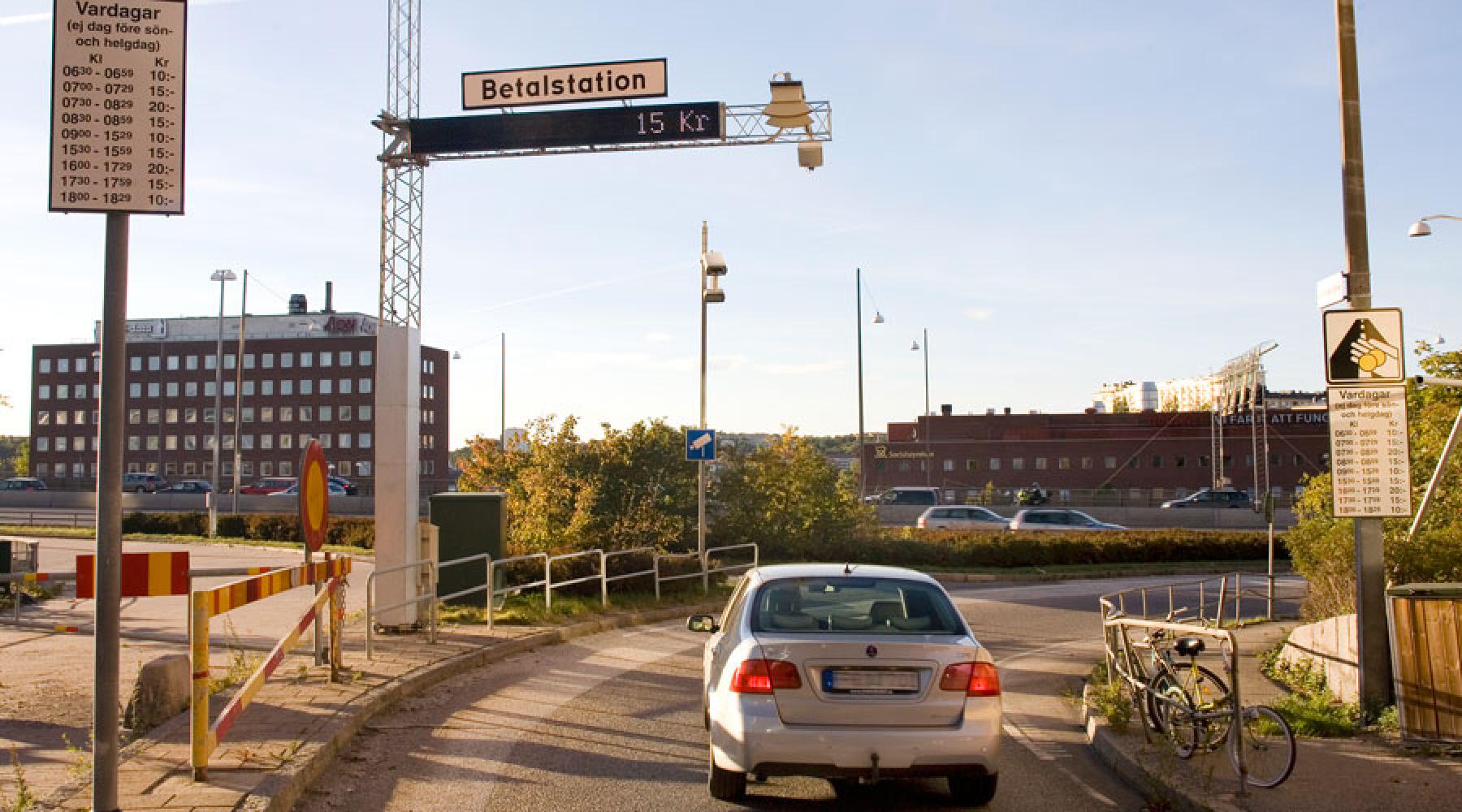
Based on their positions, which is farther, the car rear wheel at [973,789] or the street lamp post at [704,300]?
the street lamp post at [704,300]

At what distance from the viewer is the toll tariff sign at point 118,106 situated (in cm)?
580

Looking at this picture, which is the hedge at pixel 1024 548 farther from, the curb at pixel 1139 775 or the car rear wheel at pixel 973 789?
the car rear wheel at pixel 973 789

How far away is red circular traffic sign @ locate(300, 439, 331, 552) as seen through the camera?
31.0ft

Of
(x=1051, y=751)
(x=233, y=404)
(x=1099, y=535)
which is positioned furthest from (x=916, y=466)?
(x=1051, y=751)

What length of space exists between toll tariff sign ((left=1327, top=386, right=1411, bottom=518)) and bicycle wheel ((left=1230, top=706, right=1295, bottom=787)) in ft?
8.41

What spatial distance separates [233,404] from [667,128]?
3709 inches

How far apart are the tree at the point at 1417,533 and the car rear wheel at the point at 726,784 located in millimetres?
6971

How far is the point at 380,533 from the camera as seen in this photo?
1478cm

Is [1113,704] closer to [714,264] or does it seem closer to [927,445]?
[714,264]

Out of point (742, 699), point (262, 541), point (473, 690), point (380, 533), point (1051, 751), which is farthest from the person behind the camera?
point (262, 541)

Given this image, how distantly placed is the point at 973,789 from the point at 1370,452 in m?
4.51

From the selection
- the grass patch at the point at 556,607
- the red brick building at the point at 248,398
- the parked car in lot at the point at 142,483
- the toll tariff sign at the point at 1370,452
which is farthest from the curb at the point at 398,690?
the red brick building at the point at 248,398

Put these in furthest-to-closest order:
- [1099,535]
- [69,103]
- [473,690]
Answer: [1099,535] < [473,690] < [69,103]

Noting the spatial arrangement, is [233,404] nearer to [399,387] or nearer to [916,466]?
[916,466]
